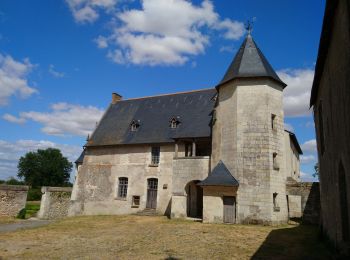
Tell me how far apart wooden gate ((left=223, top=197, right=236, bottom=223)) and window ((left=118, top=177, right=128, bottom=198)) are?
8930mm

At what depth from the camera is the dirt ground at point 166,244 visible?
845 cm

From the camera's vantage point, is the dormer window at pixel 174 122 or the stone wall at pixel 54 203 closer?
the stone wall at pixel 54 203

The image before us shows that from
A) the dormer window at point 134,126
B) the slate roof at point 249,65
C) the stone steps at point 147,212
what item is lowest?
the stone steps at point 147,212

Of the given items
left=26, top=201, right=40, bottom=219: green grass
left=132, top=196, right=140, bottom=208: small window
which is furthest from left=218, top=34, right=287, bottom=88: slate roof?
left=26, top=201, right=40, bottom=219: green grass

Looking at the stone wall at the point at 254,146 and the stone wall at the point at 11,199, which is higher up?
the stone wall at the point at 254,146

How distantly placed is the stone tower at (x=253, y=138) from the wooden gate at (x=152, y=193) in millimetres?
5673

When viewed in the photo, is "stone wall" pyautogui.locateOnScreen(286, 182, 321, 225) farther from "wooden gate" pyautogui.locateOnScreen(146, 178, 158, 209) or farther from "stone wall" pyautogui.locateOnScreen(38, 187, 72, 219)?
"stone wall" pyautogui.locateOnScreen(38, 187, 72, 219)

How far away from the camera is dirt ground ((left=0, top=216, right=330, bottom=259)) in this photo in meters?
8.45

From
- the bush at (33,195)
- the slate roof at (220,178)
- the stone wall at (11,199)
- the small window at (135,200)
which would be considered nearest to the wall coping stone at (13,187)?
the stone wall at (11,199)

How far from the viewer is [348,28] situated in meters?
5.39

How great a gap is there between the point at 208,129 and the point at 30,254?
44.4 ft

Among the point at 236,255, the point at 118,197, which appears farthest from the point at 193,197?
the point at 236,255

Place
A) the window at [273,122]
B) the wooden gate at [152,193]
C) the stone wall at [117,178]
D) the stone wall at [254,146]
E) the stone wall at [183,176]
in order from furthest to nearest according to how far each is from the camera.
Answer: the wooden gate at [152,193]
the stone wall at [117,178]
the stone wall at [183,176]
the window at [273,122]
the stone wall at [254,146]

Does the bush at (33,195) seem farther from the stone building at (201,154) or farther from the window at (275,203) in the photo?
the window at (275,203)
